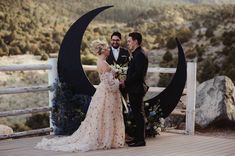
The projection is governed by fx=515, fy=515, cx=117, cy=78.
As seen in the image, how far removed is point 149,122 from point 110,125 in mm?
1000

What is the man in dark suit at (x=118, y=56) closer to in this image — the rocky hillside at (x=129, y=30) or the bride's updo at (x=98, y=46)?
the bride's updo at (x=98, y=46)

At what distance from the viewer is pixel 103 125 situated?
21.7 ft

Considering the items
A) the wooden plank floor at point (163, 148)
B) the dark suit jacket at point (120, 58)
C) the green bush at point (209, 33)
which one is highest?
the green bush at point (209, 33)

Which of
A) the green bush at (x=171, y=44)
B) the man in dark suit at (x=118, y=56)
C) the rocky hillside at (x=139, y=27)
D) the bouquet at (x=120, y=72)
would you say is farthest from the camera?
the green bush at (x=171, y=44)

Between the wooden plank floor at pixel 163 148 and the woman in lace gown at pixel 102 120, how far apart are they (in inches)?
7.0

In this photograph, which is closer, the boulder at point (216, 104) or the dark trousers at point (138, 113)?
the dark trousers at point (138, 113)

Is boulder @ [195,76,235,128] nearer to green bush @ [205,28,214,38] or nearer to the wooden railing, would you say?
the wooden railing

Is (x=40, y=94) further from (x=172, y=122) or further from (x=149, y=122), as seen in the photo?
(x=149, y=122)

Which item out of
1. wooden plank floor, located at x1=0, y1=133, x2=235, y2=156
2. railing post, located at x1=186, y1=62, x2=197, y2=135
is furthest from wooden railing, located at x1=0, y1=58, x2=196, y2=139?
wooden plank floor, located at x1=0, y1=133, x2=235, y2=156

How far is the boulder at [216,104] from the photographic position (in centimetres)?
942

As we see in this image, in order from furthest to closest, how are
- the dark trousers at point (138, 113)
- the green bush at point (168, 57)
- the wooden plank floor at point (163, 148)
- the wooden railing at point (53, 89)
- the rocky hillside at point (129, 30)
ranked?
the green bush at point (168, 57) → the rocky hillside at point (129, 30) → the wooden railing at point (53, 89) → the dark trousers at point (138, 113) → the wooden plank floor at point (163, 148)

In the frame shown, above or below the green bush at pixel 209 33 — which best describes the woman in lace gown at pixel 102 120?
below

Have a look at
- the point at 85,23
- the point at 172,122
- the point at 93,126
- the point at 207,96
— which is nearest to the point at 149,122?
the point at 93,126

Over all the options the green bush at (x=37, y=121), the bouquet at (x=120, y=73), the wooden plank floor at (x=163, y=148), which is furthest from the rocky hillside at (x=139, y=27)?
the bouquet at (x=120, y=73)
